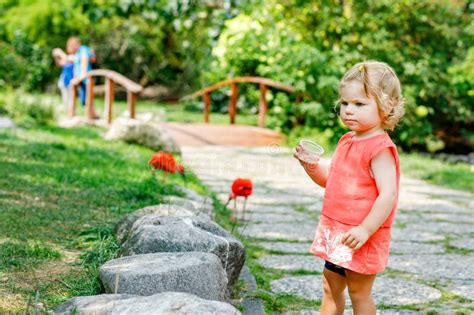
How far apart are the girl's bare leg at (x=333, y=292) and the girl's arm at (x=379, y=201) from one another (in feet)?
0.69

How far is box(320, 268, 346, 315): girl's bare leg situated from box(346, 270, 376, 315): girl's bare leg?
0.06 metres

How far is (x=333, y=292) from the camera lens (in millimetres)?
2674

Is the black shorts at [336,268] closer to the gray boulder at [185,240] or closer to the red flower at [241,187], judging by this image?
the gray boulder at [185,240]

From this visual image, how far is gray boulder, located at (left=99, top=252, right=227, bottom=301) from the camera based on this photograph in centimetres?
253

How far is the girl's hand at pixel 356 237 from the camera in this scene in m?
2.45

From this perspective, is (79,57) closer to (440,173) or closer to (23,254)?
(440,173)

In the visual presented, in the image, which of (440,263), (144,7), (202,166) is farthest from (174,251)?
(144,7)

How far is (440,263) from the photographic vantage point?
4215 millimetres

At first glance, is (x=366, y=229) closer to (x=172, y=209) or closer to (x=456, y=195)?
(x=172, y=209)

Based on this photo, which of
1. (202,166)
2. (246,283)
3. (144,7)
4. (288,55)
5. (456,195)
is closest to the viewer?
(246,283)

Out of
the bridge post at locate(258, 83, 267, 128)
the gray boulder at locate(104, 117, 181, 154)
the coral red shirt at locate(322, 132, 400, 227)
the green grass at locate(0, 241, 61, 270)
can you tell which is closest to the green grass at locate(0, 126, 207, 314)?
the green grass at locate(0, 241, 61, 270)

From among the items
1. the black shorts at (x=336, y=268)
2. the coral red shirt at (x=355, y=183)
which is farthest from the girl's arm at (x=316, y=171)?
the black shorts at (x=336, y=268)

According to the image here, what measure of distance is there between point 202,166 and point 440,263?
14.9 feet

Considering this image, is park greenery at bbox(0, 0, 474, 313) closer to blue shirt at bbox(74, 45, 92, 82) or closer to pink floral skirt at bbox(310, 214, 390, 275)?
pink floral skirt at bbox(310, 214, 390, 275)
